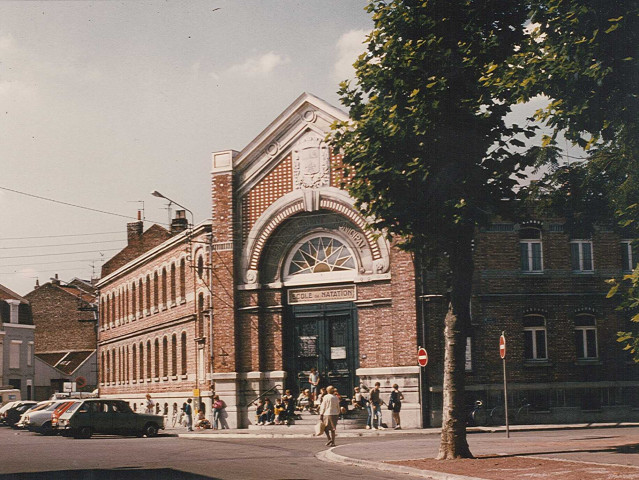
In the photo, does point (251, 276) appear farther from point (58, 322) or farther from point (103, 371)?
point (58, 322)

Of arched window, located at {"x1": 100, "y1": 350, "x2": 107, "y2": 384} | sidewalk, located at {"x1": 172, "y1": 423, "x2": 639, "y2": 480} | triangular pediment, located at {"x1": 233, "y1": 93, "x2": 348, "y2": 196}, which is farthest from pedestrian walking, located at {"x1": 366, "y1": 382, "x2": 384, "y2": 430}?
arched window, located at {"x1": 100, "y1": 350, "x2": 107, "y2": 384}

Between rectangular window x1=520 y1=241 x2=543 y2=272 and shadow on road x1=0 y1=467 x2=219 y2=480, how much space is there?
2097cm

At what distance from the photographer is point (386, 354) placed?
3478 centimetres

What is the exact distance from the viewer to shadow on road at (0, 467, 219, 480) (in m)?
16.4

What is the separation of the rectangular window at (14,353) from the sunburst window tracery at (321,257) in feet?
137

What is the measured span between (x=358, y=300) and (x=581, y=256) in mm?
8889

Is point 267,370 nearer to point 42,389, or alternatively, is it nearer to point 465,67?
point 465,67

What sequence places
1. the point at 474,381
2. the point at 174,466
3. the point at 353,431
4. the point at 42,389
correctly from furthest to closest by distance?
the point at 42,389 → the point at 474,381 → the point at 353,431 → the point at 174,466

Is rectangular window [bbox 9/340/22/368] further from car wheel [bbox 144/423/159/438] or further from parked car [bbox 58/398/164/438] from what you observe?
car wheel [bbox 144/423/159/438]

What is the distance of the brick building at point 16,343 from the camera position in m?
71.8

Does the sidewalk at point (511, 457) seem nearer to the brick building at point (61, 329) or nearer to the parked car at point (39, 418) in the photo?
the parked car at point (39, 418)

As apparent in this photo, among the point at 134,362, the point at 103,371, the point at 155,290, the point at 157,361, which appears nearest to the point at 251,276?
the point at 155,290

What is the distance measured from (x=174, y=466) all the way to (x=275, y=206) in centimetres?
1962

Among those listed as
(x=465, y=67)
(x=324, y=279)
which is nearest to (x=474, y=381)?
(x=324, y=279)
